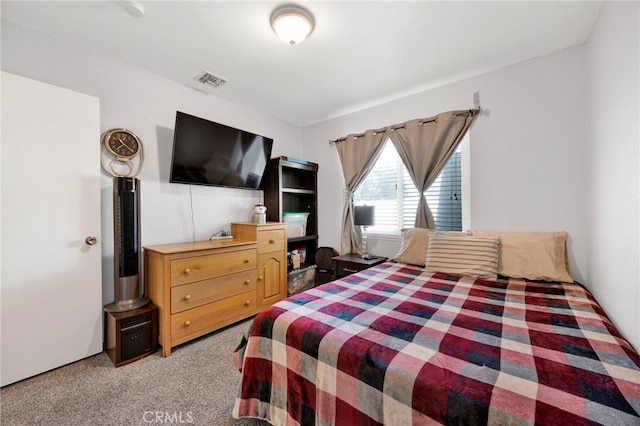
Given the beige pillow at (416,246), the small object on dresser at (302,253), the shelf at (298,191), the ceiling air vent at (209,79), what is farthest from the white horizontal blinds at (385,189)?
the ceiling air vent at (209,79)

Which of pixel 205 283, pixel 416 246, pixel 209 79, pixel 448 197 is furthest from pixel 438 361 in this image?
pixel 209 79

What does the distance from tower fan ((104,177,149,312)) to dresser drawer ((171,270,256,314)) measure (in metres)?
0.33

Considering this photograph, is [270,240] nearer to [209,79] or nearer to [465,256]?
[209,79]

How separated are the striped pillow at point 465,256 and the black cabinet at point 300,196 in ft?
6.00

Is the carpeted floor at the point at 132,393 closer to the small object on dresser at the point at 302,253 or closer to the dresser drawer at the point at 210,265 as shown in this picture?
the dresser drawer at the point at 210,265

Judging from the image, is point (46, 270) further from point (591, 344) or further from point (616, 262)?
point (616, 262)

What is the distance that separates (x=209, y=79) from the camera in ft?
8.47

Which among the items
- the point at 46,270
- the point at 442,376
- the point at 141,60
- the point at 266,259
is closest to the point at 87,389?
the point at 46,270

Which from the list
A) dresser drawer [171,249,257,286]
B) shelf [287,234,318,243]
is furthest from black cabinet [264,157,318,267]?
dresser drawer [171,249,257,286]

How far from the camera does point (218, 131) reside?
269 centimetres

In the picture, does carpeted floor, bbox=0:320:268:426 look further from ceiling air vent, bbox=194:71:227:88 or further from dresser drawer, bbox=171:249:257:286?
ceiling air vent, bbox=194:71:227:88

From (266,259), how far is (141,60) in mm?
2245

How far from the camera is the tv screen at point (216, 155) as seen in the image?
2.45 meters

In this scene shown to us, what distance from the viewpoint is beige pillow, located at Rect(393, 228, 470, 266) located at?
2.37m
